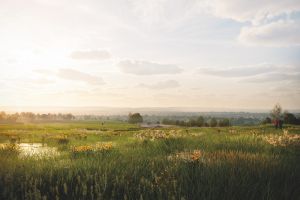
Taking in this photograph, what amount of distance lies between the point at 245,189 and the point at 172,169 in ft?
4.91

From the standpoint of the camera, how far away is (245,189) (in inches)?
173

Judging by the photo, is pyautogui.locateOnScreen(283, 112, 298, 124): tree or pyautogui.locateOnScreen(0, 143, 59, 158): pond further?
pyautogui.locateOnScreen(283, 112, 298, 124): tree

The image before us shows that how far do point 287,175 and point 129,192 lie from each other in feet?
9.70

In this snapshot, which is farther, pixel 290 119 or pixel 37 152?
pixel 290 119

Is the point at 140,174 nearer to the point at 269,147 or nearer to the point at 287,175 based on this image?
the point at 287,175

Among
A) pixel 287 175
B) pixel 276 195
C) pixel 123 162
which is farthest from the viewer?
pixel 123 162

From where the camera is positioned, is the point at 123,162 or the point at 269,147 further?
the point at 269,147

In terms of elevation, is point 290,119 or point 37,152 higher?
point 37,152

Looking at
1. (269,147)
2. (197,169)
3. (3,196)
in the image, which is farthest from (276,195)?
(269,147)

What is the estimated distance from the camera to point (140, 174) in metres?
5.30

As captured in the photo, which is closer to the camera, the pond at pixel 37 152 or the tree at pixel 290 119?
Answer: the pond at pixel 37 152

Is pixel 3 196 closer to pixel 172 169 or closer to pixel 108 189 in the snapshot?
pixel 108 189

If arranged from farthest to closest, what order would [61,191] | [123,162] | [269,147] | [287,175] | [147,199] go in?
[269,147]
[123,162]
[287,175]
[61,191]
[147,199]

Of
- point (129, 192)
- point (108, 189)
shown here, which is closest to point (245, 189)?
point (129, 192)
